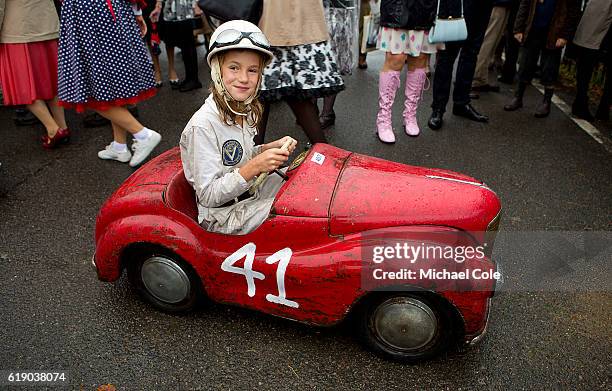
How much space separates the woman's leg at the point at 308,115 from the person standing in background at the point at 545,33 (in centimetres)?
270

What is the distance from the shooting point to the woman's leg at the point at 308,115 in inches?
130

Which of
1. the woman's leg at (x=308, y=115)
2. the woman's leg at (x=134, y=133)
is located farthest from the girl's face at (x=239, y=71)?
the woman's leg at (x=134, y=133)

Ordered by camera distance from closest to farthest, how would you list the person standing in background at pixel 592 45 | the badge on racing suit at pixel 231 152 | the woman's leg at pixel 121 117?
the badge on racing suit at pixel 231 152, the woman's leg at pixel 121 117, the person standing in background at pixel 592 45

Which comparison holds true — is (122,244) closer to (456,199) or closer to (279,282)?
(279,282)

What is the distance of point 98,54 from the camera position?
135 inches

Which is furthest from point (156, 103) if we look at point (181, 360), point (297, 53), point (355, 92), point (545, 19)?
point (545, 19)

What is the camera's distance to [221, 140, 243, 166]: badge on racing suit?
2.17 meters

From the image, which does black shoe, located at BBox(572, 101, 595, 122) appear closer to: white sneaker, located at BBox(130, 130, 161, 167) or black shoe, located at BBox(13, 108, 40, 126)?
white sneaker, located at BBox(130, 130, 161, 167)

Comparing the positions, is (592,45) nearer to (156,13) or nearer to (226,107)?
(226,107)

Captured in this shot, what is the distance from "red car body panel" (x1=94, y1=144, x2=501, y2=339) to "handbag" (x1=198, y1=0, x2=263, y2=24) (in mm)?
1117

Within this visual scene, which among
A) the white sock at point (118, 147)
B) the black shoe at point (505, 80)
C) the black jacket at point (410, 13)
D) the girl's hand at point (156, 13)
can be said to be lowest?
the white sock at point (118, 147)

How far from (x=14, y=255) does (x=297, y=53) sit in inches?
85.8

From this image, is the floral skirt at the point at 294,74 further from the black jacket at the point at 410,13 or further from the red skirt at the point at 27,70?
the red skirt at the point at 27,70

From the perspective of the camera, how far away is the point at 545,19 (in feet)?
15.0
